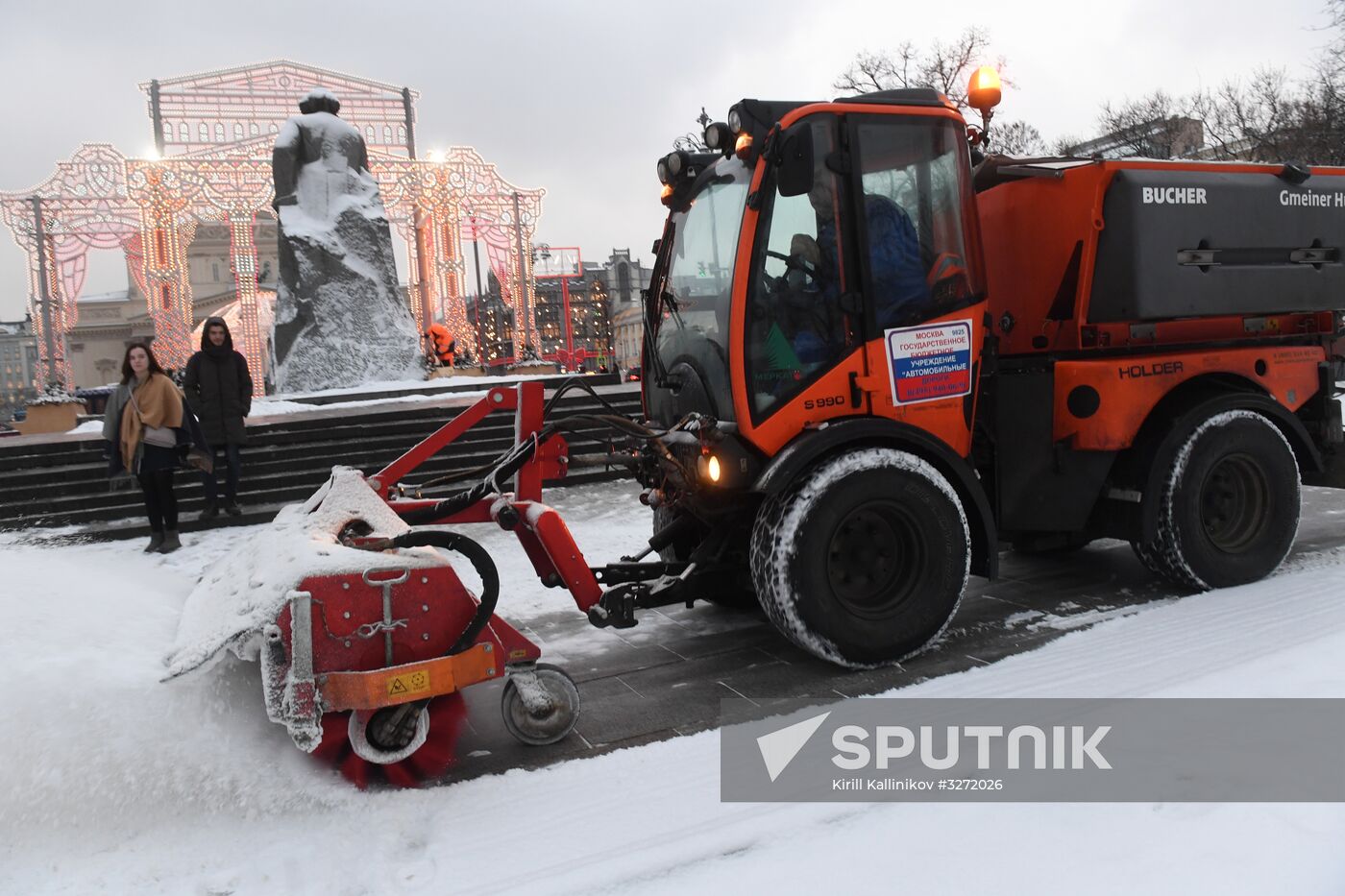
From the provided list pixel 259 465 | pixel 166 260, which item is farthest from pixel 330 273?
pixel 166 260

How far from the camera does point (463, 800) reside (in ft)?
10.1

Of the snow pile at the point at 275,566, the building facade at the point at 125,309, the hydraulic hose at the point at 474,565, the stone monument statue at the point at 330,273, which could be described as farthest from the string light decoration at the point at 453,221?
the building facade at the point at 125,309

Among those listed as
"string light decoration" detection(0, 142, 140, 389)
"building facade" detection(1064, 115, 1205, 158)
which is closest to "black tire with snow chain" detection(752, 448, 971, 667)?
"building facade" detection(1064, 115, 1205, 158)

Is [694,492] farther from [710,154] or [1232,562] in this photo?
[1232,562]

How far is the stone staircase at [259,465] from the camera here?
8672mm

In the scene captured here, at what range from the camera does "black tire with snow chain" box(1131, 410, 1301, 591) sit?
4801 mm

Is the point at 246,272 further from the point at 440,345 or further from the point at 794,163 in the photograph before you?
the point at 794,163

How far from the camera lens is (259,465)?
31.7ft

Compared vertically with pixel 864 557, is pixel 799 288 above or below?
above

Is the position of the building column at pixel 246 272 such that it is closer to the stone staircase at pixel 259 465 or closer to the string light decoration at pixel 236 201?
the string light decoration at pixel 236 201

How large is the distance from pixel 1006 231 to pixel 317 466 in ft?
24.6

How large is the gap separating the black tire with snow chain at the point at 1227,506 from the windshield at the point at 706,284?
2.54 metres

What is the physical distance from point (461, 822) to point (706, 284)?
8.10 feet

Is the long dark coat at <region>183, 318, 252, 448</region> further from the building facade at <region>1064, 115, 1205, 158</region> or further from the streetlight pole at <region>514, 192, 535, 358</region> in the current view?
the building facade at <region>1064, 115, 1205, 158</region>
